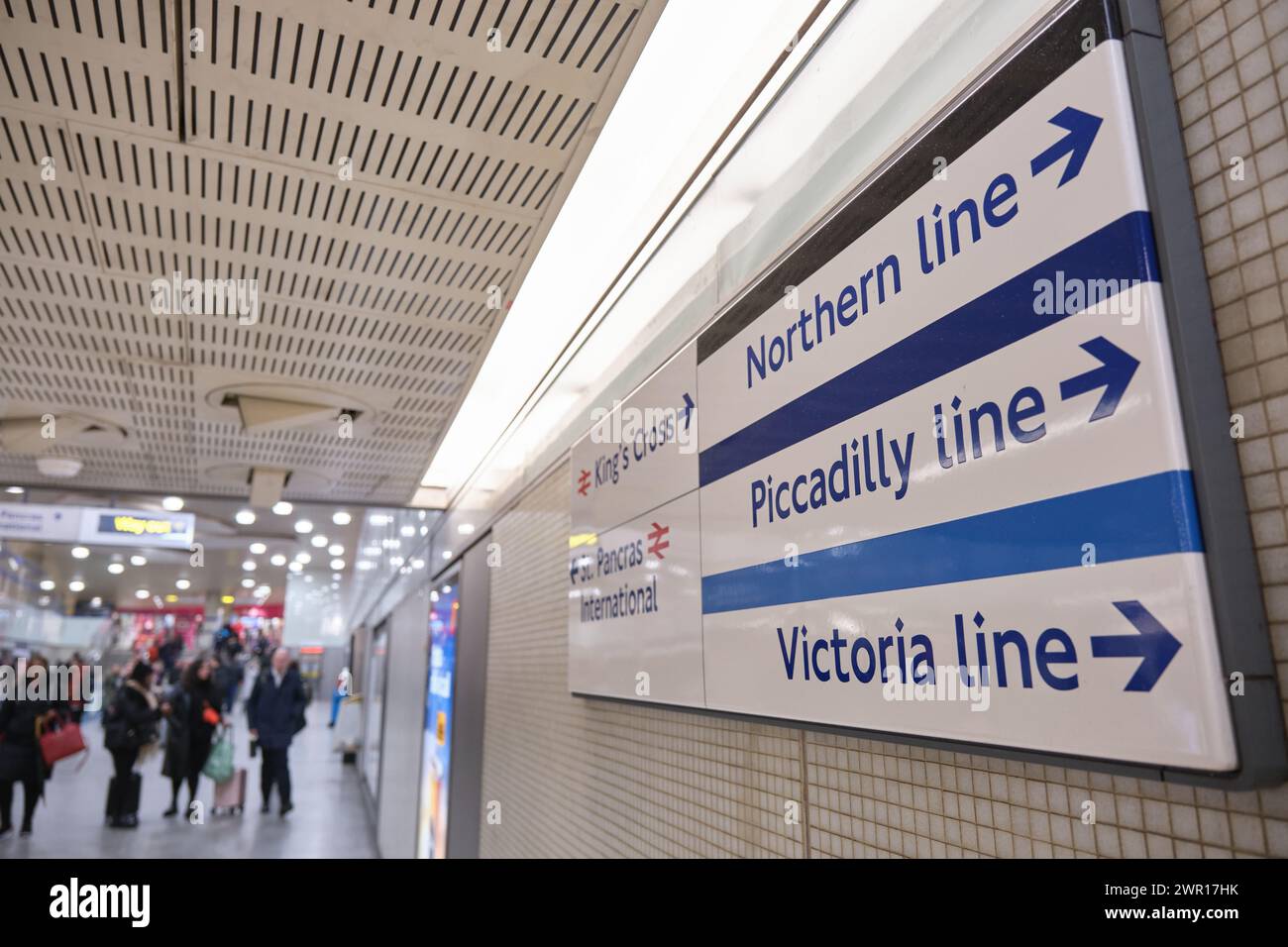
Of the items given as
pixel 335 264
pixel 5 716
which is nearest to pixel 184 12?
pixel 335 264

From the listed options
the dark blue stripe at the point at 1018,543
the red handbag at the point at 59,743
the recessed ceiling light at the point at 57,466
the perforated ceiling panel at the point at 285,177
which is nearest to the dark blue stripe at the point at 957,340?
the dark blue stripe at the point at 1018,543

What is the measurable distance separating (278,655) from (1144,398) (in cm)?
906

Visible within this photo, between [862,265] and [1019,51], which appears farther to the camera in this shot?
[862,265]

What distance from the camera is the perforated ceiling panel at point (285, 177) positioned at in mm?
1260

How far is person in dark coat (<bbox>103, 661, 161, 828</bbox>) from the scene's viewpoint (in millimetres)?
6855

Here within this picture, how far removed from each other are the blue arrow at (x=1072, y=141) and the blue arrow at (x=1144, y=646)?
16.1 inches

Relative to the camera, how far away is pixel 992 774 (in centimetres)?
91

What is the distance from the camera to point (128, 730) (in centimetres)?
688

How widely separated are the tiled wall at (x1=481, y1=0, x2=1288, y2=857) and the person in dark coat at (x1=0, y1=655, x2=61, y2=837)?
6.27 m

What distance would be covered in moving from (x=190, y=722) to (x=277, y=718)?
0.81 metres
